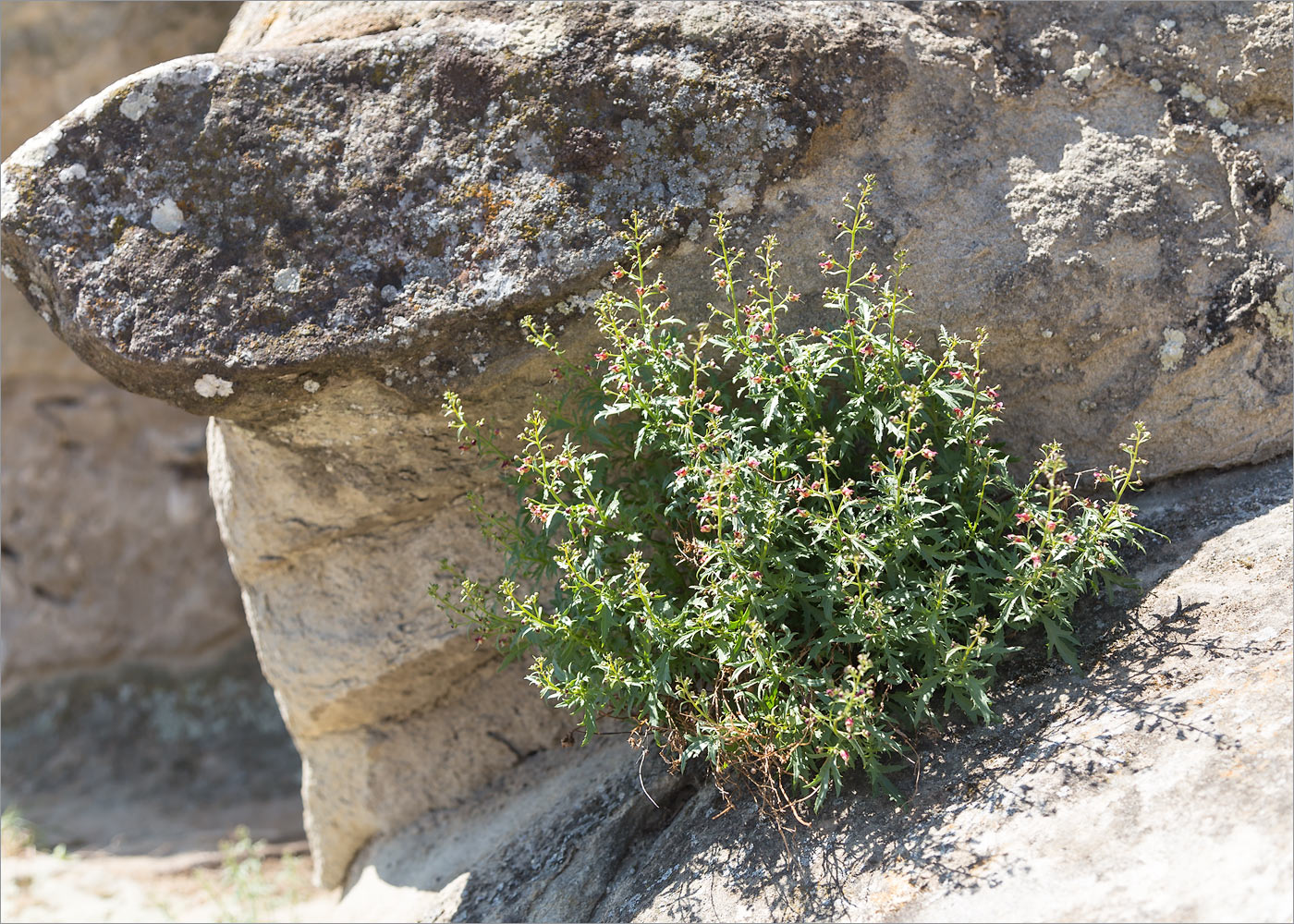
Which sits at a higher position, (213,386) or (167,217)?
(167,217)

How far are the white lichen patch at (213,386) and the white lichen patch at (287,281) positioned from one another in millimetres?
341

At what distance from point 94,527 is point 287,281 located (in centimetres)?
505

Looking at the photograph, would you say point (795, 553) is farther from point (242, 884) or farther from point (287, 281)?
point (242, 884)

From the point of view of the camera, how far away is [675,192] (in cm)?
320

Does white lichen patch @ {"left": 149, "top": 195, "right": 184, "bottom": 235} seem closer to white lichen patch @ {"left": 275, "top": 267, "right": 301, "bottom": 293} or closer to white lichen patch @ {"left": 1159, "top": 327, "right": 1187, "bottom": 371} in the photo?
white lichen patch @ {"left": 275, "top": 267, "right": 301, "bottom": 293}

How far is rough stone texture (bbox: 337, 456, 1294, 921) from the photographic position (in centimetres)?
222

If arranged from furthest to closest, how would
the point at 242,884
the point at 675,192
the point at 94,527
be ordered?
the point at 94,527, the point at 242,884, the point at 675,192

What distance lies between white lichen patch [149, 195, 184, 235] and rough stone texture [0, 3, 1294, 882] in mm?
11

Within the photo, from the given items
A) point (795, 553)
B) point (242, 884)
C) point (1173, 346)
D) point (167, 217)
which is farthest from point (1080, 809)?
point (242, 884)

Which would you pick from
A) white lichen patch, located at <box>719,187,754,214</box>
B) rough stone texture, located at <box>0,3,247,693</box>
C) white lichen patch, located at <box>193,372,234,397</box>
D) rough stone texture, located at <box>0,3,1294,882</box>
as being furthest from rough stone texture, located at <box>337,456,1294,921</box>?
rough stone texture, located at <box>0,3,247,693</box>

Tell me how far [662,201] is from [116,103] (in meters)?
1.79

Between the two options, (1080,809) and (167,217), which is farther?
(167,217)

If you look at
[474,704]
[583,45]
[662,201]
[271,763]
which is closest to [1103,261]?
[662,201]

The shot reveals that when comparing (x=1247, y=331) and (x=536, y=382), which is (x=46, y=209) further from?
(x=1247, y=331)
